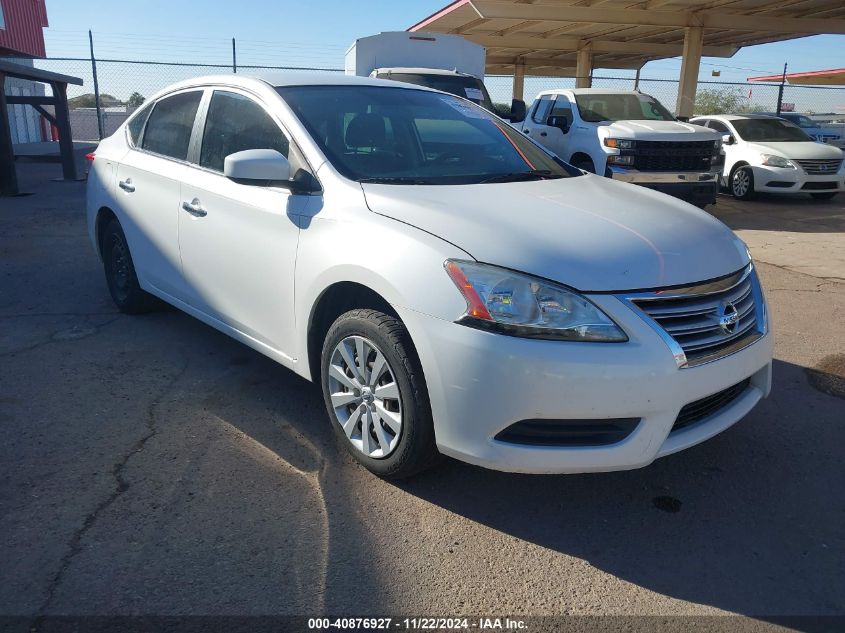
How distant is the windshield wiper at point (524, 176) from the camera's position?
355cm

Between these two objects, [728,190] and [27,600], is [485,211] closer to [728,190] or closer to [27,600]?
[27,600]

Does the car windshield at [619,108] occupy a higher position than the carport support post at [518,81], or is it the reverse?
the carport support post at [518,81]

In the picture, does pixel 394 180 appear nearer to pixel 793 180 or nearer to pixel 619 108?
pixel 619 108

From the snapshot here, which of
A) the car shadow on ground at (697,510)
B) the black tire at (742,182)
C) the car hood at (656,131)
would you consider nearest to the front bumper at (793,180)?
the black tire at (742,182)

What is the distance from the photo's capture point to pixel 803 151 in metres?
11.9

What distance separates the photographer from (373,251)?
2850mm

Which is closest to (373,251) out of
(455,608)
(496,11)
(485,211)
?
(485,211)

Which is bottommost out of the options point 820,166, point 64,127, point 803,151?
point 820,166

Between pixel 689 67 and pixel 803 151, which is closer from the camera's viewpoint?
pixel 803 151

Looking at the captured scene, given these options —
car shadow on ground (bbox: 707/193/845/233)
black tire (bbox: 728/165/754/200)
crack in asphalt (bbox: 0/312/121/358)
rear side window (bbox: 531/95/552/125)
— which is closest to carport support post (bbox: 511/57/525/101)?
car shadow on ground (bbox: 707/193/845/233)

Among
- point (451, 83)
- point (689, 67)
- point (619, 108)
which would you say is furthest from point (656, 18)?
point (451, 83)

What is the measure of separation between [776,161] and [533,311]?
36.8 feet

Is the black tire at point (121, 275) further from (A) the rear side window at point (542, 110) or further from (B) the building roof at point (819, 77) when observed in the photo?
(B) the building roof at point (819, 77)

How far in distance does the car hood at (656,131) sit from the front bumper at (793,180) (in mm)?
2359
